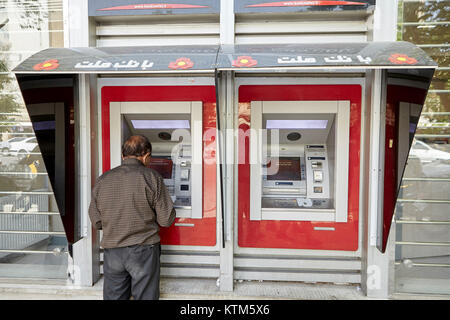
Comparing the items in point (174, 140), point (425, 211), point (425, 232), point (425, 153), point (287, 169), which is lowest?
point (425, 232)

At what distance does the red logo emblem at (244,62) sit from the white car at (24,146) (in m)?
2.61

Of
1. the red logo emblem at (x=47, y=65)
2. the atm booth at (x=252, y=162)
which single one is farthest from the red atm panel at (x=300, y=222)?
the red logo emblem at (x=47, y=65)

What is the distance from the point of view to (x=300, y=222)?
A: 3336 millimetres

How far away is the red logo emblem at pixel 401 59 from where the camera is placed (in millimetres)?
2322

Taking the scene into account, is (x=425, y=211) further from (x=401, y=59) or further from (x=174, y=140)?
(x=174, y=140)

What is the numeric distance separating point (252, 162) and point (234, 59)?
1.24m

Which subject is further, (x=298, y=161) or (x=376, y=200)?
(x=298, y=161)

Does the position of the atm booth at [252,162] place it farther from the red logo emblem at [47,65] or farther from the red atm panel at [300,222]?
the red logo emblem at [47,65]

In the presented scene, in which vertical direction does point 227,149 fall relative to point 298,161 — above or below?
above

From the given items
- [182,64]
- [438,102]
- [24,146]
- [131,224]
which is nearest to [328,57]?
[182,64]

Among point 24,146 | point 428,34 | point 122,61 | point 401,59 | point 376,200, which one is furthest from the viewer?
point 24,146

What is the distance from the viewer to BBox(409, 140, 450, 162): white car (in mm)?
3225

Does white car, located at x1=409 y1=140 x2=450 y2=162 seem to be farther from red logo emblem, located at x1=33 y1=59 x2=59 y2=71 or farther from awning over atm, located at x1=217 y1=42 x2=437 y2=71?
red logo emblem, located at x1=33 y1=59 x2=59 y2=71

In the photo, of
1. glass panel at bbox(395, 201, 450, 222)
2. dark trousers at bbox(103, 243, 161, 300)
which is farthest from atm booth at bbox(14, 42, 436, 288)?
dark trousers at bbox(103, 243, 161, 300)
